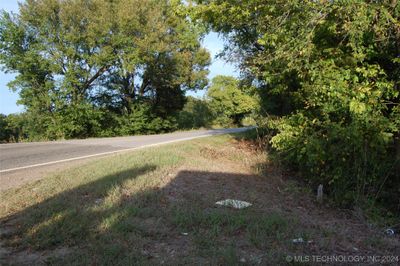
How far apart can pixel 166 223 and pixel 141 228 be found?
0.37 meters

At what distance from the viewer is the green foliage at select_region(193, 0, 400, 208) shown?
631cm

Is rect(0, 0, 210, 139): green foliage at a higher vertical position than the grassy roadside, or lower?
higher

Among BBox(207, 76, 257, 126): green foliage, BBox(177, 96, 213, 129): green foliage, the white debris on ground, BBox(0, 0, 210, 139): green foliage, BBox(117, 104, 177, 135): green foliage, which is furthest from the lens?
BBox(207, 76, 257, 126): green foliage

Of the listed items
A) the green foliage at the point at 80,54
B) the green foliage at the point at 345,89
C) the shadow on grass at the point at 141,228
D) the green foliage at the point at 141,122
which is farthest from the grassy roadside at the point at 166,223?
the green foliage at the point at 141,122

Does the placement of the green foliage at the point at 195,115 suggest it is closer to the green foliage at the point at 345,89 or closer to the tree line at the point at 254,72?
the tree line at the point at 254,72

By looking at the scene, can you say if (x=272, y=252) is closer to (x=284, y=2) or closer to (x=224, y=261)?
(x=224, y=261)

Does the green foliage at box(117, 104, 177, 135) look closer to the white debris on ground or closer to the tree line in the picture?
the tree line

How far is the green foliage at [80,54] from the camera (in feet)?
70.6

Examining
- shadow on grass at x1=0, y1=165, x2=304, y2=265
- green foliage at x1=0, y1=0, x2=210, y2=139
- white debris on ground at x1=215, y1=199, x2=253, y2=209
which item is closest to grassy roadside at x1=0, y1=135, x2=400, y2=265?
shadow on grass at x1=0, y1=165, x2=304, y2=265

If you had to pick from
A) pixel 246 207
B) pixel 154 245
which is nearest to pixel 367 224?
pixel 246 207

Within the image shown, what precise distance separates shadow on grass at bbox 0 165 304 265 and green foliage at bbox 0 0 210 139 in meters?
15.6

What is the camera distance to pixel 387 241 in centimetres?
444

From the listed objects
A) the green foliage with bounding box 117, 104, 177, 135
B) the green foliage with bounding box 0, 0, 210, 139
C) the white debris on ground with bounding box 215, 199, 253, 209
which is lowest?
the white debris on ground with bounding box 215, 199, 253, 209

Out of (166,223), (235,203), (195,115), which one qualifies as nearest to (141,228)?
(166,223)
